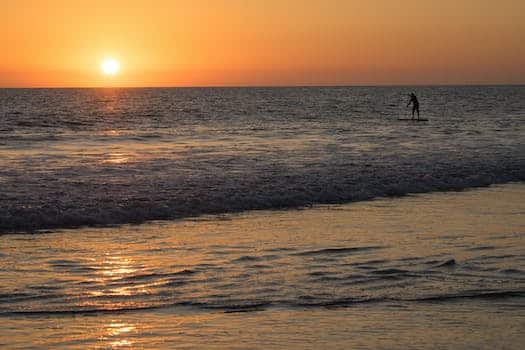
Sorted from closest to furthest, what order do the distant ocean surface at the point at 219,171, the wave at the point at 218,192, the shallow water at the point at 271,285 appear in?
the shallow water at the point at 271,285 < the wave at the point at 218,192 < the distant ocean surface at the point at 219,171

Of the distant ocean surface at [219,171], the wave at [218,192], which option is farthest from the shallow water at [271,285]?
the distant ocean surface at [219,171]

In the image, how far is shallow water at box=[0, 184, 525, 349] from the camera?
20.8ft

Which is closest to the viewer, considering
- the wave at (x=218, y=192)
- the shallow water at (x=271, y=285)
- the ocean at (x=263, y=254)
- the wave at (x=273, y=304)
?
the shallow water at (x=271, y=285)

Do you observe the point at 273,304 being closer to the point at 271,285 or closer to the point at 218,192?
the point at 271,285

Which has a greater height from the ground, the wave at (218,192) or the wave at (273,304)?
the wave at (273,304)

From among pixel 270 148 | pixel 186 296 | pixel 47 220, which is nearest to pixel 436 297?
pixel 186 296

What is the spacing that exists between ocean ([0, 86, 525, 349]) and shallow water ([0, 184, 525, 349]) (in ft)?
0.08

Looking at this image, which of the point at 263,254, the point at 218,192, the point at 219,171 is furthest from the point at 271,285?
the point at 219,171

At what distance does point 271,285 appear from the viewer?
786cm

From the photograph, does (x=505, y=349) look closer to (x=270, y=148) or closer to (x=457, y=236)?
(x=457, y=236)

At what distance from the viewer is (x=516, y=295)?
24.5 ft

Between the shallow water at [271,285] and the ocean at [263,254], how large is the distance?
0.02 metres

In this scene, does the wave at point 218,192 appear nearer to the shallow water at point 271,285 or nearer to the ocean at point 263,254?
the ocean at point 263,254

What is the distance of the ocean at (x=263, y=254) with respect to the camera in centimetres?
650
